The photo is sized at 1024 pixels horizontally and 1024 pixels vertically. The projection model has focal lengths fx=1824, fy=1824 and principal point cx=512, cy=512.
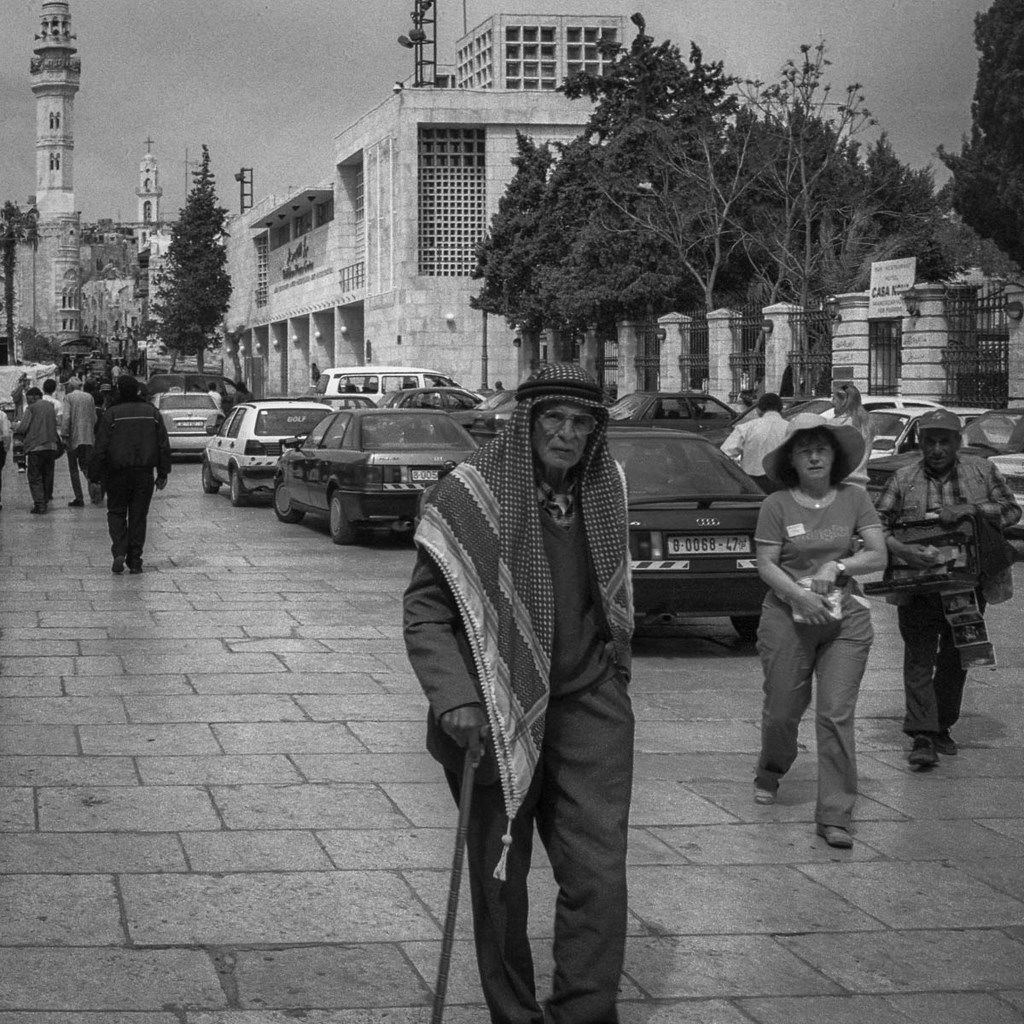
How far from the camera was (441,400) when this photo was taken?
1368 inches

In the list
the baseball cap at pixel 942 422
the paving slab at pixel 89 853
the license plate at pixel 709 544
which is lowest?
the paving slab at pixel 89 853

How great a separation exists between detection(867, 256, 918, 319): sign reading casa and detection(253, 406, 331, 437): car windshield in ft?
42.5

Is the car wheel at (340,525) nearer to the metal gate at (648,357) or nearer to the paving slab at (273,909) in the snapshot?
the paving slab at (273,909)

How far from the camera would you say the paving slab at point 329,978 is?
187 inches

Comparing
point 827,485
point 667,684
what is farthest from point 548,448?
point 667,684

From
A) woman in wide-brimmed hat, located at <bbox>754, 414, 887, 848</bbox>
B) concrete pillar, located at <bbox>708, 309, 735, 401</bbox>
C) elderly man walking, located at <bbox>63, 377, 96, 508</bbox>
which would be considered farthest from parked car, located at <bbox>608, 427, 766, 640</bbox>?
concrete pillar, located at <bbox>708, 309, 735, 401</bbox>

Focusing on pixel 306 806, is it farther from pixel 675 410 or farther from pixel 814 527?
pixel 675 410

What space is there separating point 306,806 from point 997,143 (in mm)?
29444

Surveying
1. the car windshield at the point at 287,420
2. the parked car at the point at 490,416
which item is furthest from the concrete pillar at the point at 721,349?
the car windshield at the point at 287,420

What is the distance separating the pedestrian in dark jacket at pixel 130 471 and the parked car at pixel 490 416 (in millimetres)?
11371

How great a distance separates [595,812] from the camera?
4.23 metres

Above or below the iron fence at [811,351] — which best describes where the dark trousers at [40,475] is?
below

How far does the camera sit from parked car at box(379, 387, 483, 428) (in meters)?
32.5

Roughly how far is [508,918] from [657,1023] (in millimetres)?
650
